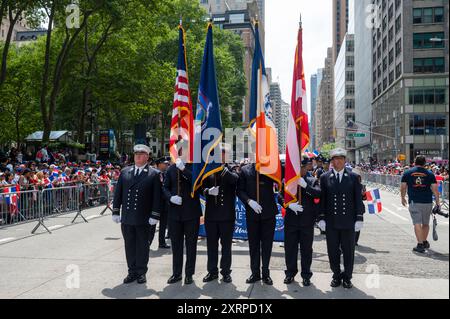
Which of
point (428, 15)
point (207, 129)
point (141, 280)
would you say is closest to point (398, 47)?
point (428, 15)

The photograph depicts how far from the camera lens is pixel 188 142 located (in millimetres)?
6938

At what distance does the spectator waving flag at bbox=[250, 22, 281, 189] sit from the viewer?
647 centimetres

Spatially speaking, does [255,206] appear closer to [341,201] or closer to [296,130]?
[341,201]

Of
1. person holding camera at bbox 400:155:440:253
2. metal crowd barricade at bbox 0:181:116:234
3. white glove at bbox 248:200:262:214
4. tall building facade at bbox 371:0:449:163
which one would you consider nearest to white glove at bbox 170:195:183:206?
white glove at bbox 248:200:262:214

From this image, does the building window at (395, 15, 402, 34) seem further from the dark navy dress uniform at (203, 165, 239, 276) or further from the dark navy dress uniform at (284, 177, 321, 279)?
the dark navy dress uniform at (203, 165, 239, 276)

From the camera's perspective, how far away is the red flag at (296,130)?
6301 millimetres

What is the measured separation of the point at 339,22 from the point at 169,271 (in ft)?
580

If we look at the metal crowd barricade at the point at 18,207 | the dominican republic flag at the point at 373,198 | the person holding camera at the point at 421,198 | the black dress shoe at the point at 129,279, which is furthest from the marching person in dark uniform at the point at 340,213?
the metal crowd barricade at the point at 18,207

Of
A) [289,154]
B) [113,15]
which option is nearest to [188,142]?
[289,154]

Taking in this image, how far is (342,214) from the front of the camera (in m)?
6.10

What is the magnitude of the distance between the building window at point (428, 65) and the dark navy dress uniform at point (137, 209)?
180 ft
